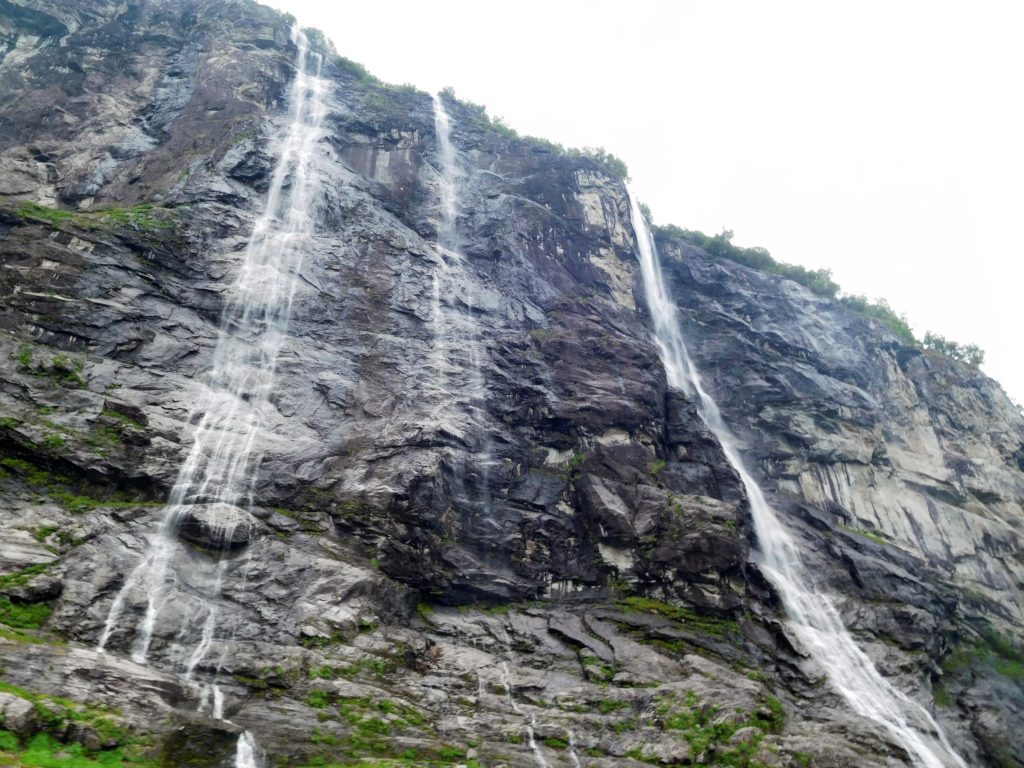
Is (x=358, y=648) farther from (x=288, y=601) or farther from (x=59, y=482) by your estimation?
(x=59, y=482)

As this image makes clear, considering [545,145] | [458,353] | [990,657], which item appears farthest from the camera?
[545,145]

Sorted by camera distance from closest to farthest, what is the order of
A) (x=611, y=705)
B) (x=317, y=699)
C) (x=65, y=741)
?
(x=65, y=741) → (x=317, y=699) → (x=611, y=705)

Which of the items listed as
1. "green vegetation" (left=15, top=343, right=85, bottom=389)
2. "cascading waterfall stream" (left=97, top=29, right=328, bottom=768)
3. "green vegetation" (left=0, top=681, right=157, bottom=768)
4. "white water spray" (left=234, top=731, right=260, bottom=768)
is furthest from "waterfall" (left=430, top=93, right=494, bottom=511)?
"green vegetation" (left=0, top=681, right=157, bottom=768)

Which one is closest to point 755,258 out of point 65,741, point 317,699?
point 317,699

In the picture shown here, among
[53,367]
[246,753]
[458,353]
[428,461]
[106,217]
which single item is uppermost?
[106,217]

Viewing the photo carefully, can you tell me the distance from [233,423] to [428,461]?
5.99 metres

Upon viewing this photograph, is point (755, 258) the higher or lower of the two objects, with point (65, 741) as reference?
higher

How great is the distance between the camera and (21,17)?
3466 centimetres

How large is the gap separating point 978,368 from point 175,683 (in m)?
47.2

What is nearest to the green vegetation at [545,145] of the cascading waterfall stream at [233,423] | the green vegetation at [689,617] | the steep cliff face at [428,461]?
the steep cliff face at [428,461]

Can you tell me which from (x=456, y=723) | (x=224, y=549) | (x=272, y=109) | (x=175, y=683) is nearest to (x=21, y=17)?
(x=272, y=109)

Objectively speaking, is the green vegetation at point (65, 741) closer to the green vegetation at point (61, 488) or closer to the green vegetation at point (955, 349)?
the green vegetation at point (61, 488)

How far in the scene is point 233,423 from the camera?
66.2 ft

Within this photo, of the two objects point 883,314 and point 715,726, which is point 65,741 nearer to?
point 715,726
